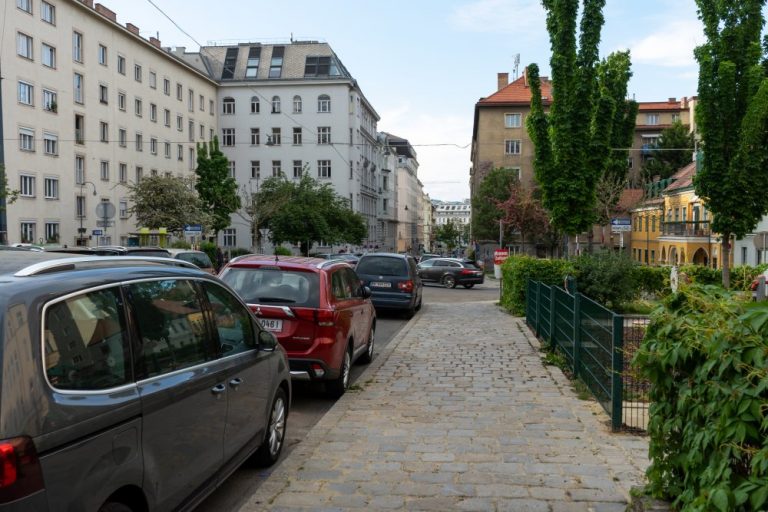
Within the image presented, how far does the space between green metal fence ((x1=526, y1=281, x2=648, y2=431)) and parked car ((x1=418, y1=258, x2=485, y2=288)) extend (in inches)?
1101

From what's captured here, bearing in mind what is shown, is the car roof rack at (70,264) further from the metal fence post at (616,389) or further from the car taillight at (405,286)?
the car taillight at (405,286)

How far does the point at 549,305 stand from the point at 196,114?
59456mm

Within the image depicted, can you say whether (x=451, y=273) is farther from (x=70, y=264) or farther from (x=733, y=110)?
(x=70, y=264)

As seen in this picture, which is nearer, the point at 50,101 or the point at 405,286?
the point at 405,286

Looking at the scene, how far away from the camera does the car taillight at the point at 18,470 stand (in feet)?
8.08

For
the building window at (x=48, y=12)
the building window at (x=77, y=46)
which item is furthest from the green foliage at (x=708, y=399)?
the building window at (x=77, y=46)

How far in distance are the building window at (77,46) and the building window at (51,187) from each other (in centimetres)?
829

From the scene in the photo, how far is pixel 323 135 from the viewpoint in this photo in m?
74.2

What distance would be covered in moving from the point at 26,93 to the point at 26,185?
17.4 ft

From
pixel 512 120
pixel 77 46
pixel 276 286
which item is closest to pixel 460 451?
pixel 276 286

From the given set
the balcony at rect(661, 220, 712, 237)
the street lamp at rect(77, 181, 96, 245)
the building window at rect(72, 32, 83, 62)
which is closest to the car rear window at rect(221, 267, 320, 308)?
the street lamp at rect(77, 181, 96, 245)

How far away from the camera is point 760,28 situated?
83.7 feet

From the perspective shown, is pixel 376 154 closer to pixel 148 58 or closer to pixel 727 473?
pixel 148 58

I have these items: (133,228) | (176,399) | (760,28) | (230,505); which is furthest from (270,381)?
(133,228)
